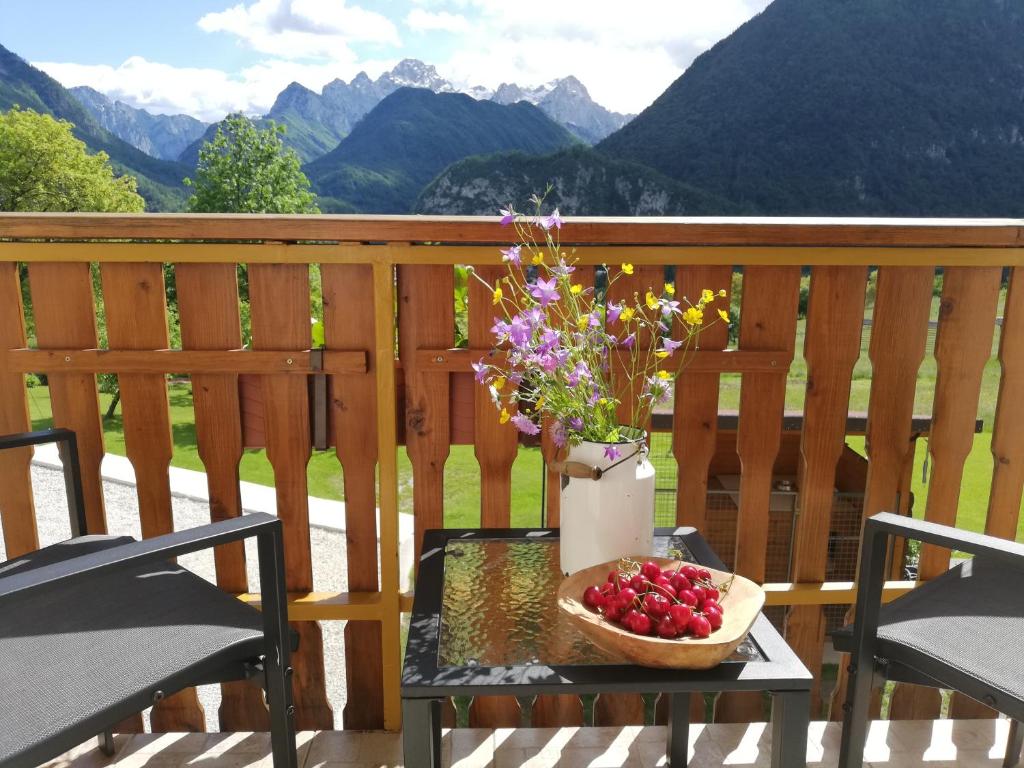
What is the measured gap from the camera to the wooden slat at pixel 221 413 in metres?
1.54

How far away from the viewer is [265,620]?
114 cm

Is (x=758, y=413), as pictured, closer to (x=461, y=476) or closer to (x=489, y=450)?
(x=489, y=450)

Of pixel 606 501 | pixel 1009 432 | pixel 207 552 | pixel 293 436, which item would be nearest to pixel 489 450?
pixel 293 436

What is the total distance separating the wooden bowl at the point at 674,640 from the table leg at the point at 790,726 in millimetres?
94

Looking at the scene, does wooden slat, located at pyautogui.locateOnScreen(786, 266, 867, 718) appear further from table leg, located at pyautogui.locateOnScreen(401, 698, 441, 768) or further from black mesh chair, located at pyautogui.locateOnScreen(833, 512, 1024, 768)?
table leg, located at pyautogui.locateOnScreen(401, 698, 441, 768)

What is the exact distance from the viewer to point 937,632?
3.86ft

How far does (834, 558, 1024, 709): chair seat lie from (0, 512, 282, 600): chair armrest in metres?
0.94

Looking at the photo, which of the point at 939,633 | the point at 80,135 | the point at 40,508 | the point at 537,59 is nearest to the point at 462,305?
the point at 939,633

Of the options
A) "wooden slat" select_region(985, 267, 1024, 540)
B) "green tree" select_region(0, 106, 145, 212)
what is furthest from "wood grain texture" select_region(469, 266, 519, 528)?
"green tree" select_region(0, 106, 145, 212)

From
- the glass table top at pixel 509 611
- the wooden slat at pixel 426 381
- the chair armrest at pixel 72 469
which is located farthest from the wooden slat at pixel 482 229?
the glass table top at pixel 509 611

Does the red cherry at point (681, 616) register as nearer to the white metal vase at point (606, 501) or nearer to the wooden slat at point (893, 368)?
the white metal vase at point (606, 501)

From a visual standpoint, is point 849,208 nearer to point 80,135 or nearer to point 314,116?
point 80,135

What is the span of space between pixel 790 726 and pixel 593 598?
0.95 feet

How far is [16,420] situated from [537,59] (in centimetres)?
9863
